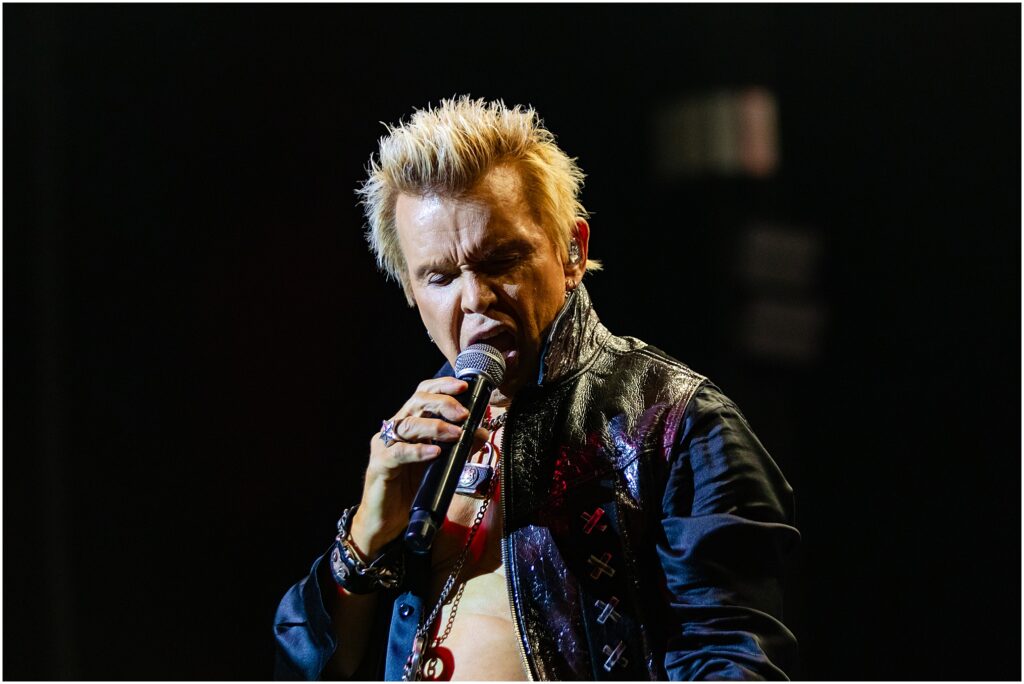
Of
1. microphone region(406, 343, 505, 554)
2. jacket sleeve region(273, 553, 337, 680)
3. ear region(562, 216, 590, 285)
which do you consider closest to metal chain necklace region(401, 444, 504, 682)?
jacket sleeve region(273, 553, 337, 680)

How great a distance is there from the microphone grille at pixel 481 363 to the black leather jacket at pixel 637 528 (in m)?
0.14

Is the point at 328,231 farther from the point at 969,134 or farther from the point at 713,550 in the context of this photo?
the point at 969,134

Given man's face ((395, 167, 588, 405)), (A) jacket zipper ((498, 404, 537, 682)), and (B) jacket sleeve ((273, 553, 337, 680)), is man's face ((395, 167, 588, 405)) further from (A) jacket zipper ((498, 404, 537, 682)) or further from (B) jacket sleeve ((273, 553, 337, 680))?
(B) jacket sleeve ((273, 553, 337, 680))

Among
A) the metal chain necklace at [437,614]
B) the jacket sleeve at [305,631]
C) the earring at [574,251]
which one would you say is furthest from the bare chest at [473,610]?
the earring at [574,251]

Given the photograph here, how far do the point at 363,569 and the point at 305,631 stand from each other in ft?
0.53

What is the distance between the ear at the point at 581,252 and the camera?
1619 millimetres

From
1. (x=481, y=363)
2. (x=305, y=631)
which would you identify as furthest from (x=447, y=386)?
(x=305, y=631)

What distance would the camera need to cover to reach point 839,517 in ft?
6.05

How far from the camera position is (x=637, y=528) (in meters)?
1.44

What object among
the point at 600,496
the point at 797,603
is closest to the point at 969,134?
the point at 797,603

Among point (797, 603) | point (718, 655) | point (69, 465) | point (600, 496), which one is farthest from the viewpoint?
point (69, 465)

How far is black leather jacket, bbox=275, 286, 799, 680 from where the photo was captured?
1365 millimetres

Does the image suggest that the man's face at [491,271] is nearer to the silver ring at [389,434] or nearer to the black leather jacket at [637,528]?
the black leather jacket at [637,528]

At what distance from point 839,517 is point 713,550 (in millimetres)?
580
